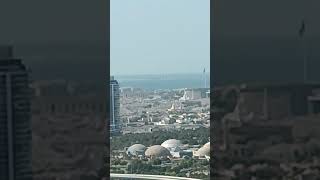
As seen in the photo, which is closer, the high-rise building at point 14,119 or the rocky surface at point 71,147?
the high-rise building at point 14,119

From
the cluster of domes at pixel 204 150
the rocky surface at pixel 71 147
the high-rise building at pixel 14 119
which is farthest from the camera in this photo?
the cluster of domes at pixel 204 150

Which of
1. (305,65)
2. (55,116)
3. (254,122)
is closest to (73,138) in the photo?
(55,116)

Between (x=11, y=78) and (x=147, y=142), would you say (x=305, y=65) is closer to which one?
(x=147, y=142)

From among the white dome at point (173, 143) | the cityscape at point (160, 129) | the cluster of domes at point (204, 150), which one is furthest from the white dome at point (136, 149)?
the cluster of domes at point (204, 150)

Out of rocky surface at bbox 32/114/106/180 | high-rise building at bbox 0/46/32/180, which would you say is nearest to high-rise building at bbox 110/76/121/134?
rocky surface at bbox 32/114/106/180

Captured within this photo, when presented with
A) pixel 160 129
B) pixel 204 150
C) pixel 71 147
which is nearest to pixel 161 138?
pixel 160 129

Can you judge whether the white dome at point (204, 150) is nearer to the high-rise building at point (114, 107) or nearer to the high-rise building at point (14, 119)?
the high-rise building at point (114, 107)
